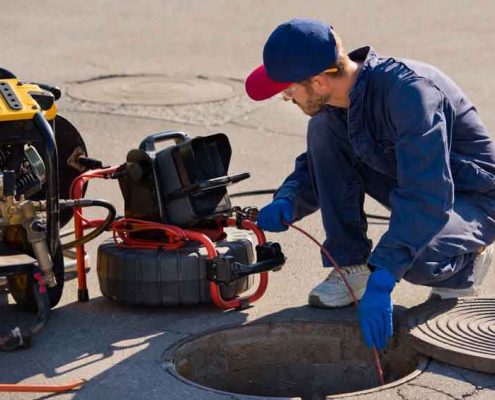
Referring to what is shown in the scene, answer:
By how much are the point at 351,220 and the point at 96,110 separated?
3.50m

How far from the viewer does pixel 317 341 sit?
455 cm

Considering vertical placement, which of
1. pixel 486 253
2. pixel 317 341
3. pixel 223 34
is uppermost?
pixel 223 34

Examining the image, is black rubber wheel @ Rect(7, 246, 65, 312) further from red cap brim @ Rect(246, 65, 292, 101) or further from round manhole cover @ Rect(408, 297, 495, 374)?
round manhole cover @ Rect(408, 297, 495, 374)

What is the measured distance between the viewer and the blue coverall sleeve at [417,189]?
3984 mm

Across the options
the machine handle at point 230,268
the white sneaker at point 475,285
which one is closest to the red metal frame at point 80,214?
the machine handle at point 230,268

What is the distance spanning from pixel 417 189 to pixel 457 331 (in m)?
0.61

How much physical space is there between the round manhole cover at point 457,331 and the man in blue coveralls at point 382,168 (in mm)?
94

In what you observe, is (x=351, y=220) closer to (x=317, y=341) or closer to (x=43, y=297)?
(x=317, y=341)

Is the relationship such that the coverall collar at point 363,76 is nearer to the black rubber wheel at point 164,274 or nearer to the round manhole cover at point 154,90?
the black rubber wheel at point 164,274

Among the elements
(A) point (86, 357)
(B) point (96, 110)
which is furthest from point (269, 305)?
(B) point (96, 110)

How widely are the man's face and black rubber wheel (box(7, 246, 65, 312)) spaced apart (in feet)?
3.63

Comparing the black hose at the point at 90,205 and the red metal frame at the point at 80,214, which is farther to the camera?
the red metal frame at the point at 80,214

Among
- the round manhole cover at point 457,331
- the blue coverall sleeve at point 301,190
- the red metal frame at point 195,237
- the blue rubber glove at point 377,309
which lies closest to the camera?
the blue rubber glove at point 377,309

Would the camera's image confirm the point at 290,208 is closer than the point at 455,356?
No
